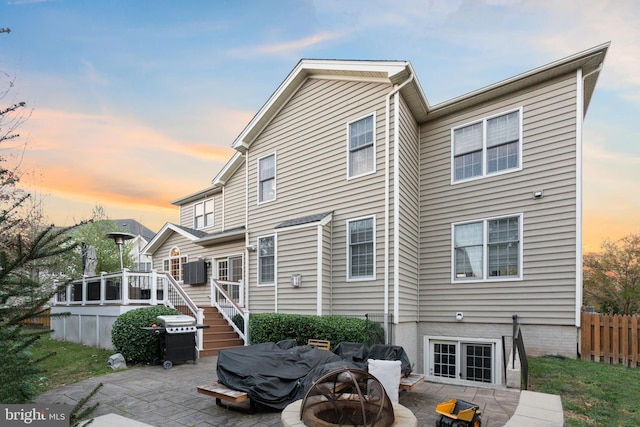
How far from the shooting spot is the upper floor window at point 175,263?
1669 cm

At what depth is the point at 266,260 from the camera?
1202 cm

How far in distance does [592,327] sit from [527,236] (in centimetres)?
238

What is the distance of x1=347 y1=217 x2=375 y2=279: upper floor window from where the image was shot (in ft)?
31.8

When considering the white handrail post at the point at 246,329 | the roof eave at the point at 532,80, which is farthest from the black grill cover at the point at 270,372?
the roof eave at the point at 532,80

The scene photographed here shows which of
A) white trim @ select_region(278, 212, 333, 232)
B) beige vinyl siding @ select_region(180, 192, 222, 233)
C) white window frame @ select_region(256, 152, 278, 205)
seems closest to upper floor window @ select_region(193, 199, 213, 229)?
beige vinyl siding @ select_region(180, 192, 222, 233)

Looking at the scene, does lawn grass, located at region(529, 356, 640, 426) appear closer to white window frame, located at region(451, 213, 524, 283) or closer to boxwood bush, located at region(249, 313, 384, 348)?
white window frame, located at region(451, 213, 524, 283)

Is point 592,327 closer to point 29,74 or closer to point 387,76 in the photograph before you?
point 387,76

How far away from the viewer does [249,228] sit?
1283cm

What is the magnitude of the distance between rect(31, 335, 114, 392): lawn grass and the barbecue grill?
127 cm

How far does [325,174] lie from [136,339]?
6475mm

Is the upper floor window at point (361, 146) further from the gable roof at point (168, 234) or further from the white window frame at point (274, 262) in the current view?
the gable roof at point (168, 234)

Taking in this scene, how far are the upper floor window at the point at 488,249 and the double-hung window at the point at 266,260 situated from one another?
5.35m

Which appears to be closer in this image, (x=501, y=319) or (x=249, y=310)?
(x=501, y=319)

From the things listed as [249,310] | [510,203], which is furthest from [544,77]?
[249,310]
